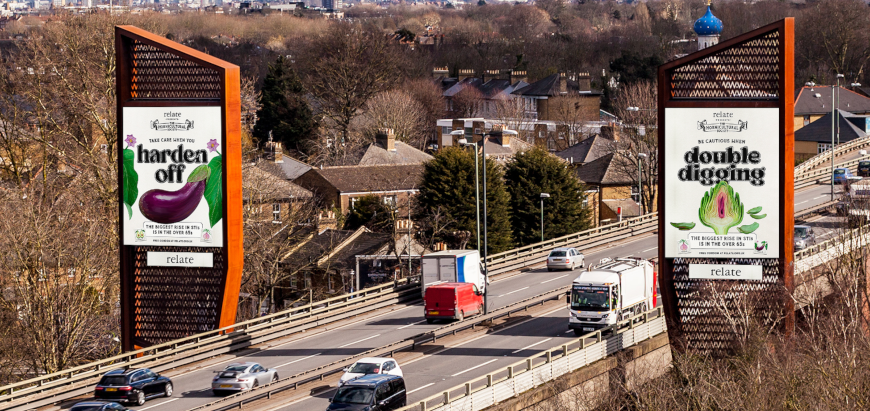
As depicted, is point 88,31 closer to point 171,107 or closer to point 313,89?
point 171,107

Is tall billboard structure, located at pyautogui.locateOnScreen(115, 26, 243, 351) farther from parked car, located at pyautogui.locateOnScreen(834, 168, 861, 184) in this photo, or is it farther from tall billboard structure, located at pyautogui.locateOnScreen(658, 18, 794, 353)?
parked car, located at pyautogui.locateOnScreen(834, 168, 861, 184)

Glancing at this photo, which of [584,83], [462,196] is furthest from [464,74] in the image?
[462,196]

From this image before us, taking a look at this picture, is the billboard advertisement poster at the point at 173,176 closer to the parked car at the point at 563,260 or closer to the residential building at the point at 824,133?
the parked car at the point at 563,260

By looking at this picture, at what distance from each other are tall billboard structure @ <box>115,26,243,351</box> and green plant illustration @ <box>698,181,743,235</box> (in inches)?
584

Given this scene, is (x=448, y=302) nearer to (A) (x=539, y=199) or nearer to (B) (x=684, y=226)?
(B) (x=684, y=226)

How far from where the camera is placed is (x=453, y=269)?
4569cm

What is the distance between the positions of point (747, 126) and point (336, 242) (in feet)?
110

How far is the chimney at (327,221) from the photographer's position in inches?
2851

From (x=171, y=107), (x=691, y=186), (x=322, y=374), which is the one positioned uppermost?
(x=171, y=107)

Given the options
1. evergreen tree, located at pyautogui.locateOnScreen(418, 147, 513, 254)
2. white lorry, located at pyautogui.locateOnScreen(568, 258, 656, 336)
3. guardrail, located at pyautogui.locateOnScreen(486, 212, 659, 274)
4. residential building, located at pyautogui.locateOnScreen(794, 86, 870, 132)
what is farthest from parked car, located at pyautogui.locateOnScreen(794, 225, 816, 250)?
residential building, located at pyautogui.locateOnScreen(794, 86, 870, 132)

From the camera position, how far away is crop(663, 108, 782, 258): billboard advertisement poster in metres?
36.2

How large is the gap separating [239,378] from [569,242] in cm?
3177

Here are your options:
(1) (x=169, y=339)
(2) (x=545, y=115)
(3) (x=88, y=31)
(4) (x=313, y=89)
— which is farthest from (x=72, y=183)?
(2) (x=545, y=115)

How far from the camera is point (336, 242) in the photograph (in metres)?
65.8
